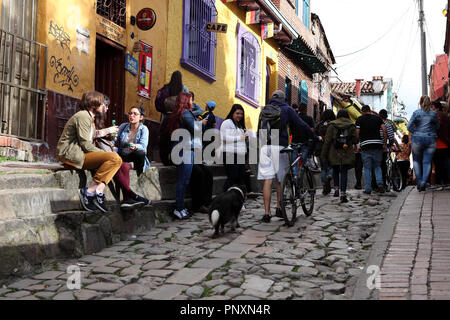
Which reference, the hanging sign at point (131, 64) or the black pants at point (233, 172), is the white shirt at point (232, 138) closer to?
the black pants at point (233, 172)

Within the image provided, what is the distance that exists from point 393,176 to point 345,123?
2.46 m

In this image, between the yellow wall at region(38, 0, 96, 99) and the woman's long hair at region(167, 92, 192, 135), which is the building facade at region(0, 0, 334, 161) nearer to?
the yellow wall at region(38, 0, 96, 99)

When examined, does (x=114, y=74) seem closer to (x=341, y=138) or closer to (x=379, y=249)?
(x=341, y=138)

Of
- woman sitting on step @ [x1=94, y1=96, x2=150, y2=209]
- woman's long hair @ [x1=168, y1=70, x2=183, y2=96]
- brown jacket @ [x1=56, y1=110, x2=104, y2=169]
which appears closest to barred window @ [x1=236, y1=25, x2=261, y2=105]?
woman's long hair @ [x1=168, y1=70, x2=183, y2=96]

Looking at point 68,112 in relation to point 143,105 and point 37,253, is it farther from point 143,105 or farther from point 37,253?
point 37,253

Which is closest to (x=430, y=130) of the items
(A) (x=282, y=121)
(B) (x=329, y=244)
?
(A) (x=282, y=121)

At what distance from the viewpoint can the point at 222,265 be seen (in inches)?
198

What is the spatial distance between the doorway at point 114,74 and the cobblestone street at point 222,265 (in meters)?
3.24

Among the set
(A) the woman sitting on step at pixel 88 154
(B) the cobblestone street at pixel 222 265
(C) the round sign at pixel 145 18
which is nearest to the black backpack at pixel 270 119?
(B) the cobblestone street at pixel 222 265

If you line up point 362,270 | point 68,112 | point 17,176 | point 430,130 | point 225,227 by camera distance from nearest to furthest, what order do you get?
point 362,270
point 17,176
point 225,227
point 68,112
point 430,130

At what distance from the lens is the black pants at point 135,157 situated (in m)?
6.81

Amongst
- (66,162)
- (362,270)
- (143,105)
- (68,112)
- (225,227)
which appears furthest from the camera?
(143,105)

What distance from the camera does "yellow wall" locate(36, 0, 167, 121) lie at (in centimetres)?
780

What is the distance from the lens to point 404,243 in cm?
545
